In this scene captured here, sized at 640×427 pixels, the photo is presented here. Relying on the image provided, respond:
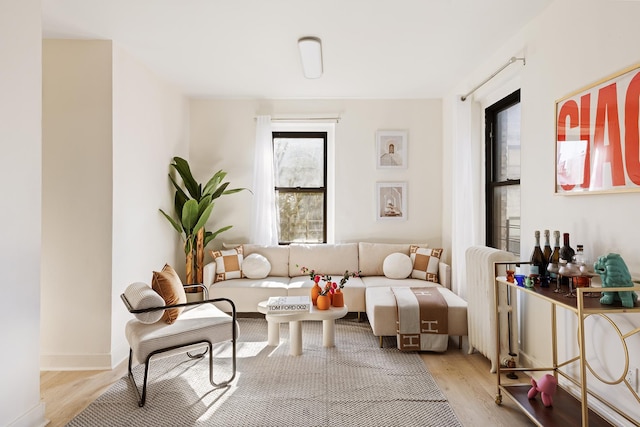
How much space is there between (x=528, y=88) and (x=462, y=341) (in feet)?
7.26

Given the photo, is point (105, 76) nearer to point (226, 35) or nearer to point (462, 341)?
point (226, 35)

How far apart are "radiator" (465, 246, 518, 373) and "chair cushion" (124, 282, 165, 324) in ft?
7.65

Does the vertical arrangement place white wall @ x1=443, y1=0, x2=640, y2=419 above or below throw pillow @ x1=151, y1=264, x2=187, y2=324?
above

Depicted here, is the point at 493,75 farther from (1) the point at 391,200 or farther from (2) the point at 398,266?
(2) the point at 398,266

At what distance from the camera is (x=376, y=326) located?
3.47 meters

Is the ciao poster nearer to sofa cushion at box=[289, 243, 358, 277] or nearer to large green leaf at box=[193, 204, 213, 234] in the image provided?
sofa cushion at box=[289, 243, 358, 277]

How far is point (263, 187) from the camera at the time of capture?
4.91 meters

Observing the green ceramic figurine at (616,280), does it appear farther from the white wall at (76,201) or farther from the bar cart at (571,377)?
the white wall at (76,201)

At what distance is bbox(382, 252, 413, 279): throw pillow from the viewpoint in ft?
14.5

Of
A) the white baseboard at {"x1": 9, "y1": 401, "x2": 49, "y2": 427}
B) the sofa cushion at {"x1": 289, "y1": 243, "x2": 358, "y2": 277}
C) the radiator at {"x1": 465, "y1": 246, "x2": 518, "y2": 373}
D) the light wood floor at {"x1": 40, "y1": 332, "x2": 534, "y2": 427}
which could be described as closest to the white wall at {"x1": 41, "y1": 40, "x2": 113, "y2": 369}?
the light wood floor at {"x1": 40, "y1": 332, "x2": 534, "y2": 427}

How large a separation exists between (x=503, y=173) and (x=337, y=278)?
2.06m

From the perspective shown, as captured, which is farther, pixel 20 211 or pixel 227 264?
pixel 227 264

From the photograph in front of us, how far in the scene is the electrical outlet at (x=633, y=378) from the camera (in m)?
1.96

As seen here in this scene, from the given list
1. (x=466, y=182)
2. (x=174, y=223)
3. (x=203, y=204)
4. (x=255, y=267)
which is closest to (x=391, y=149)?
(x=466, y=182)
